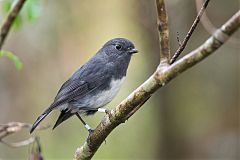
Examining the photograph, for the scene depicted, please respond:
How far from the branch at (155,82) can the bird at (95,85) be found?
1.07m

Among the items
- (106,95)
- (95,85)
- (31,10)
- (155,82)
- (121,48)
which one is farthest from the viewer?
(121,48)

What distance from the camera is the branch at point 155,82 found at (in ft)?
7.47

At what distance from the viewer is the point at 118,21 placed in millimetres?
9609

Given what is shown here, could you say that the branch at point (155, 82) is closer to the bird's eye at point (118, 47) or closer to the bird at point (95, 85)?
the bird at point (95, 85)

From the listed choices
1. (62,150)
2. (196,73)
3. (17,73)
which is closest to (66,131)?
(62,150)

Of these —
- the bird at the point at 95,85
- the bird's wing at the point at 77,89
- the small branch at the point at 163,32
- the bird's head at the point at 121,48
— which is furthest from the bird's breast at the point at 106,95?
the small branch at the point at 163,32

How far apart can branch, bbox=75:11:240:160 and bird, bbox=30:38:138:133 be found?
1.07 metres

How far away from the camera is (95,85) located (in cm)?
474

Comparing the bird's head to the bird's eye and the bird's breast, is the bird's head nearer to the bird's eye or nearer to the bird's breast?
the bird's eye

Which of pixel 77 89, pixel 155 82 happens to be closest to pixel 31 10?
pixel 77 89

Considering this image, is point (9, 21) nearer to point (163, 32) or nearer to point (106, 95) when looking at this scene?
point (163, 32)

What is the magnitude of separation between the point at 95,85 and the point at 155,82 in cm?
206

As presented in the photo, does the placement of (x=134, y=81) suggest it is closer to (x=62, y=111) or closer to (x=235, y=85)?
(x=235, y=85)

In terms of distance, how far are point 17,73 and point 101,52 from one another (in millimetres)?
4463
